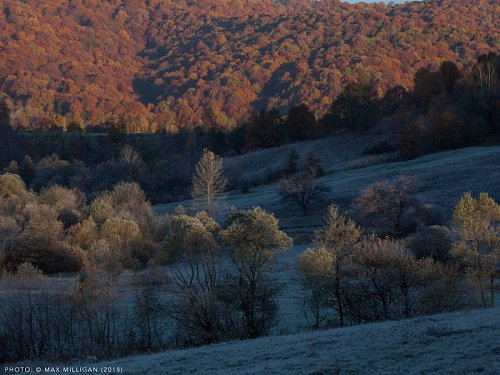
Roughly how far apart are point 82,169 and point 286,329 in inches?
2765

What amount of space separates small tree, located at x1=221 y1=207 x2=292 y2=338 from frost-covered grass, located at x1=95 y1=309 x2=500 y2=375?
644 centimetres

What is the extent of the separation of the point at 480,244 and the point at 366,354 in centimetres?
1855

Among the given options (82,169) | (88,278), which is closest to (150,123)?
(82,169)

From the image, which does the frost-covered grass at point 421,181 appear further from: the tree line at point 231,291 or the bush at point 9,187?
the tree line at point 231,291

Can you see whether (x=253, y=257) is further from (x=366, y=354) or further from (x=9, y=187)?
(x=9, y=187)

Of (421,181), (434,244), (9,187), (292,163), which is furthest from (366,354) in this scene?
(292,163)

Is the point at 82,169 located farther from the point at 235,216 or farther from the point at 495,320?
the point at 495,320

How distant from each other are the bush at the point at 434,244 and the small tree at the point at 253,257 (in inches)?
455

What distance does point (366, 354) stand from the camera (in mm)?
12703

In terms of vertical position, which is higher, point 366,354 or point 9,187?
point 9,187

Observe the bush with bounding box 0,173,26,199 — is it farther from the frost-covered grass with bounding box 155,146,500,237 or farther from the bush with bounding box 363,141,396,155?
the bush with bounding box 363,141,396,155

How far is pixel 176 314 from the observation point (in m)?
23.8

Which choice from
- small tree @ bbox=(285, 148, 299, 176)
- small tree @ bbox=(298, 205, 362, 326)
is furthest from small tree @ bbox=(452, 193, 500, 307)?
small tree @ bbox=(285, 148, 299, 176)

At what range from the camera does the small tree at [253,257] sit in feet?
75.4
